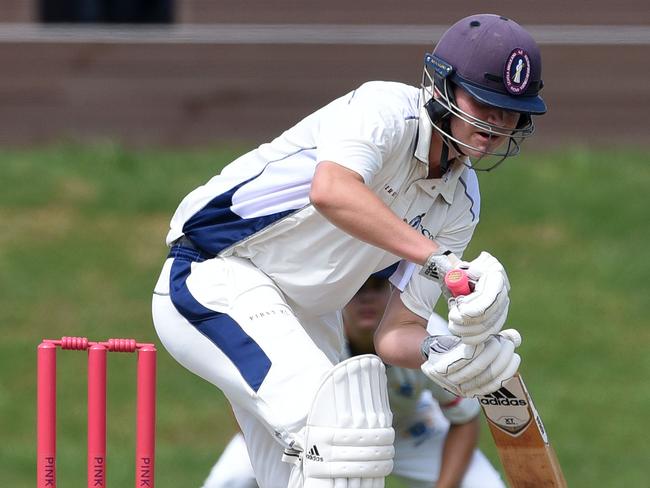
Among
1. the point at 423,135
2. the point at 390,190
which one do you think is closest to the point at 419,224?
the point at 390,190

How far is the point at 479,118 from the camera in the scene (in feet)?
9.73

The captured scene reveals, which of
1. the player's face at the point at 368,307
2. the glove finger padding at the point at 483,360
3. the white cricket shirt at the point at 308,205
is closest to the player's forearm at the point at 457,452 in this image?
the player's face at the point at 368,307

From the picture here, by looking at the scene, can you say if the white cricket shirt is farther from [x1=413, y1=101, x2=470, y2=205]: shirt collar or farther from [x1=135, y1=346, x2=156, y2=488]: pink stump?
[x1=135, y1=346, x2=156, y2=488]: pink stump

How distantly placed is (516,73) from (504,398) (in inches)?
28.6

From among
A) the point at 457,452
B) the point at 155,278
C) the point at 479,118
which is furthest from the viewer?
the point at 155,278

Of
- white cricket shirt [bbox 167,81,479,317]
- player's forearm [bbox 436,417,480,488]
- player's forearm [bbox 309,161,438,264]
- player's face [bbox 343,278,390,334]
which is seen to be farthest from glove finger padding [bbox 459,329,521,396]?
player's forearm [bbox 436,417,480,488]

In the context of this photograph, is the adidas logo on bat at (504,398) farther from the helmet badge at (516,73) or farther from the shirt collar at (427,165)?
the helmet badge at (516,73)

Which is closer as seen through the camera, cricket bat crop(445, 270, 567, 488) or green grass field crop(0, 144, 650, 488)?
cricket bat crop(445, 270, 567, 488)

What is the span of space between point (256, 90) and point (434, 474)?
15.5ft

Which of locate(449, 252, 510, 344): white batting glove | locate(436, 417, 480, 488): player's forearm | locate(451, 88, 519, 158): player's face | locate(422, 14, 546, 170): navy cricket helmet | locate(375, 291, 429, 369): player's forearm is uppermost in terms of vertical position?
locate(422, 14, 546, 170): navy cricket helmet

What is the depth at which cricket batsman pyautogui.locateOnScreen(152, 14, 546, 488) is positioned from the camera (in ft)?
9.04

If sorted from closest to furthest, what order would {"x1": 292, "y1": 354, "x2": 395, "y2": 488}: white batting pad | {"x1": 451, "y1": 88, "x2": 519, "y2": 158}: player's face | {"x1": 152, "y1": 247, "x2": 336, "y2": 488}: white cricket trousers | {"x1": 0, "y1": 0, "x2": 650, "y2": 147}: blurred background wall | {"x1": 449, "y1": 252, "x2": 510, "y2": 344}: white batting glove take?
{"x1": 449, "y1": 252, "x2": 510, "y2": 344}: white batting glove
{"x1": 292, "y1": 354, "x2": 395, "y2": 488}: white batting pad
{"x1": 152, "y1": 247, "x2": 336, "y2": 488}: white cricket trousers
{"x1": 451, "y1": 88, "x2": 519, "y2": 158}: player's face
{"x1": 0, "y1": 0, "x2": 650, "y2": 147}: blurred background wall

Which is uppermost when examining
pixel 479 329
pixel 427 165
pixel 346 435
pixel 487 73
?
pixel 487 73

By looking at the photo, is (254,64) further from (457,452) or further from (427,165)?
(427,165)
